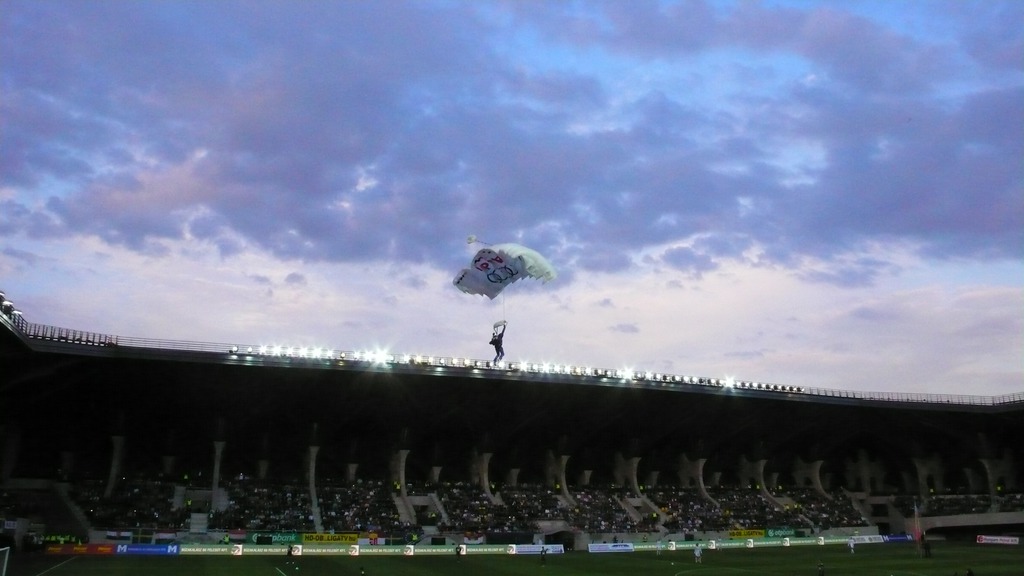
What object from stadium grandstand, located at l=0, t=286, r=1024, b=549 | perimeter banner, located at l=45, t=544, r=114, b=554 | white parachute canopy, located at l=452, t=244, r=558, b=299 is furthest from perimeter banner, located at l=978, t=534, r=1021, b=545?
perimeter banner, located at l=45, t=544, r=114, b=554

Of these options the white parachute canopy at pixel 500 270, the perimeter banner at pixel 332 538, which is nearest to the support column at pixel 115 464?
the perimeter banner at pixel 332 538

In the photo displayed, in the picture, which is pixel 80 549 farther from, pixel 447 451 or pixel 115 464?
pixel 447 451

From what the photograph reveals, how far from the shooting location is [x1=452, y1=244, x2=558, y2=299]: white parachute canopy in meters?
50.0

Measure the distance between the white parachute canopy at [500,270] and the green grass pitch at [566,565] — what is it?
19.5 metres

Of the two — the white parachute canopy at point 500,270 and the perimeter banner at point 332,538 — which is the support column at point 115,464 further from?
the white parachute canopy at point 500,270

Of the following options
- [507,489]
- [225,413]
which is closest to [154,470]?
[225,413]

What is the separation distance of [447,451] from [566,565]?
125 feet

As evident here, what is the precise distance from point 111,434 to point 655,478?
67.0 metres

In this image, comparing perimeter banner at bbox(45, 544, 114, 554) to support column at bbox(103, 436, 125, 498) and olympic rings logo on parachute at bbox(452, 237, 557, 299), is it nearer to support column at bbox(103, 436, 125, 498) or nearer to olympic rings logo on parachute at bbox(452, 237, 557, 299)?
support column at bbox(103, 436, 125, 498)

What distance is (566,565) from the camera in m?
60.2

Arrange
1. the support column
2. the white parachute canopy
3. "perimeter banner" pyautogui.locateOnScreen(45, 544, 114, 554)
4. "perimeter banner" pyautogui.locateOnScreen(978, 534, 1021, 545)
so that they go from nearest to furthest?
the white parachute canopy < "perimeter banner" pyautogui.locateOnScreen(45, 544, 114, 554) < the support column < "perimeter banner" pyautogui.locateOnScreen(978, 534, 1021, 545)

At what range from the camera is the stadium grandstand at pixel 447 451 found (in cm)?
7138

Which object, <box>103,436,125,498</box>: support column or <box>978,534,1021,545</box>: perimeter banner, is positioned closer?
<box>103,436,125,498</box>: support column

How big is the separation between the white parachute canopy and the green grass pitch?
19.5 metres
